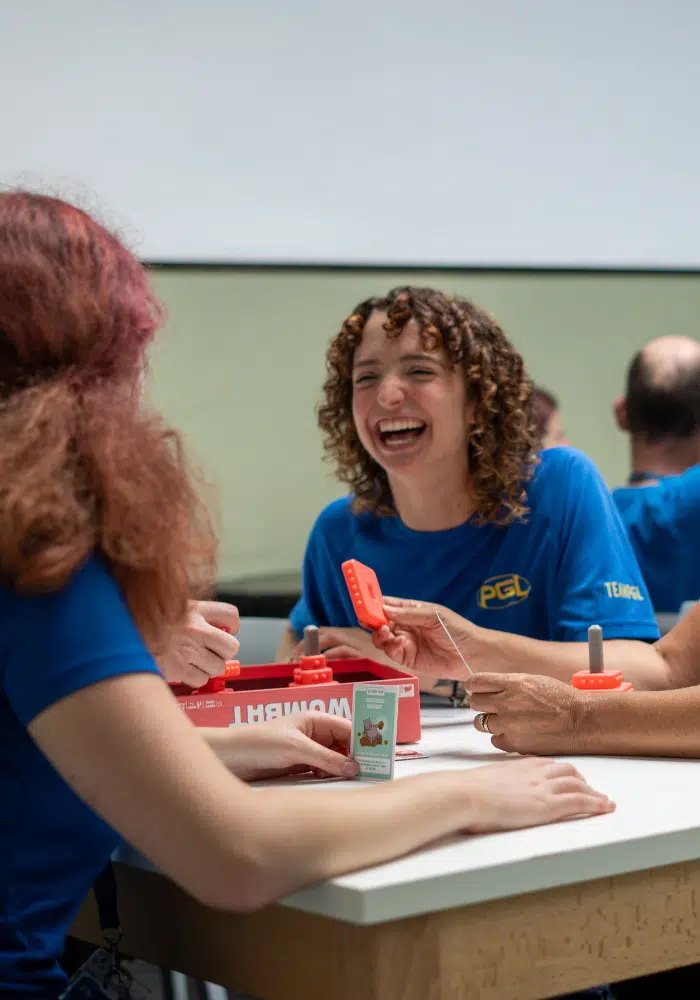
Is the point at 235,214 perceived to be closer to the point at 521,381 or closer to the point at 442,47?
the point at 442,47

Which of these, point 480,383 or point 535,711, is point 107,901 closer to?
point 535,711

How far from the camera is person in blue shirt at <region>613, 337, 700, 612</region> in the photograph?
324 cm

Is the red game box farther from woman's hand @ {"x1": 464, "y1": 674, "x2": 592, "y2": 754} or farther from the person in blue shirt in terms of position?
the person in blue shirt

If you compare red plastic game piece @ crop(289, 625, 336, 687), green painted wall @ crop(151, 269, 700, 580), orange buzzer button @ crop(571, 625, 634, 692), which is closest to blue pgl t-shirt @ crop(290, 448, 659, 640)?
orange buzzer button @ crop(571, 625, 634, 692)

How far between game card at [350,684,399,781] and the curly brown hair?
2.86 feet

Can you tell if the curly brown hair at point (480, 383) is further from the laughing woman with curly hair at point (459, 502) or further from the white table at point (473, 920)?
the white table at point (473, 920)

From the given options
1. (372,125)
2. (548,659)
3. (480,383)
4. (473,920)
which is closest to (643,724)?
(548,659)

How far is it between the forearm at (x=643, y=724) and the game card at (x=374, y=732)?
0.29 metres

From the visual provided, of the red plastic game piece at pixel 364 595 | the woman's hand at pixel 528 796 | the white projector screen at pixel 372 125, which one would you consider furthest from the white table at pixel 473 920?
the white projector screen at pixel 372 125

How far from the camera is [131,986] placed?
4.07 ft

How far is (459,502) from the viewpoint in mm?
2391

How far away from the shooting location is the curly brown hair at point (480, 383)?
2.34m

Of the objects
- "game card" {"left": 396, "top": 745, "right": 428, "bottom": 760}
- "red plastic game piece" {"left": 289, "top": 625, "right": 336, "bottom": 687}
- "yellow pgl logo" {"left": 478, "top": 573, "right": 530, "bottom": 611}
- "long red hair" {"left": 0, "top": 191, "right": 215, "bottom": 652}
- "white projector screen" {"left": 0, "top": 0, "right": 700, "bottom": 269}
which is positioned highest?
"white projector screen" {"left": 0, "top": 0, "right": 700, "bottom": 269}

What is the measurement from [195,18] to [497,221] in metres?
1.20
